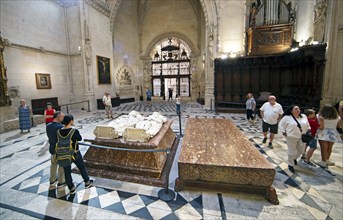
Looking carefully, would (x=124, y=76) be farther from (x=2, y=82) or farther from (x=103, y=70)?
(x=2, y=82)

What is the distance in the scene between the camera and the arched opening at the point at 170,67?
1744 cm

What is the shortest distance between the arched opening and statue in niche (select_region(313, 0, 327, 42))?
11.0m

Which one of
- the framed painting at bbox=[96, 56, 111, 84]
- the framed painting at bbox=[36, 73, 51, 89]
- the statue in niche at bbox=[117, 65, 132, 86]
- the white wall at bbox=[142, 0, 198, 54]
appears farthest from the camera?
the white wall at bbox=[142, 0, 198, 54]

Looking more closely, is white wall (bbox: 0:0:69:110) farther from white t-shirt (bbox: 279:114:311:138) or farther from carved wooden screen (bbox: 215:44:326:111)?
white t-shirt (bbox: 279:114:311:138)

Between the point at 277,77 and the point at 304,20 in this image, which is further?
the point at 277,77

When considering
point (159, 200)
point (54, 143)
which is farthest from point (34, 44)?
point (159, 200)

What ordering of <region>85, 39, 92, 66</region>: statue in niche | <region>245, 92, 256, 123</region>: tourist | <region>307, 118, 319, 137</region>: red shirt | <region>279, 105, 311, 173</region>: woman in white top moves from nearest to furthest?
<region>279, 105, 311, 173</region>: woman in white top
<region>307, 118, 319, 137</region>: red shirt
<region>245, 92, 256, 123</region>: tourist
<region>85, 39, 92, 66</region>: statue in niche

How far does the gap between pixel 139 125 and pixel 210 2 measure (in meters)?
10.3

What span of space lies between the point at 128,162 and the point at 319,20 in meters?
9.51

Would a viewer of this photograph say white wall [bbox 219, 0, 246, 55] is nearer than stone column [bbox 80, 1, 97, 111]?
Yes

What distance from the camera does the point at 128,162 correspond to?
3137 millimetres

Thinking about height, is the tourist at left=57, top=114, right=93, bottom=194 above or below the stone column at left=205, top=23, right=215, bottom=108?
below

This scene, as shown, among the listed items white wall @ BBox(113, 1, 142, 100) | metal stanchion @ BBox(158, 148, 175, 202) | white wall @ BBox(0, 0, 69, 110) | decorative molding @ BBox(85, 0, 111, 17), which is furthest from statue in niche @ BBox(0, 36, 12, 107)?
white wall @ BBox(113, 1, 142, 100)

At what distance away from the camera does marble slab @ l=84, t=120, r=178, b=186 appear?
294cm
